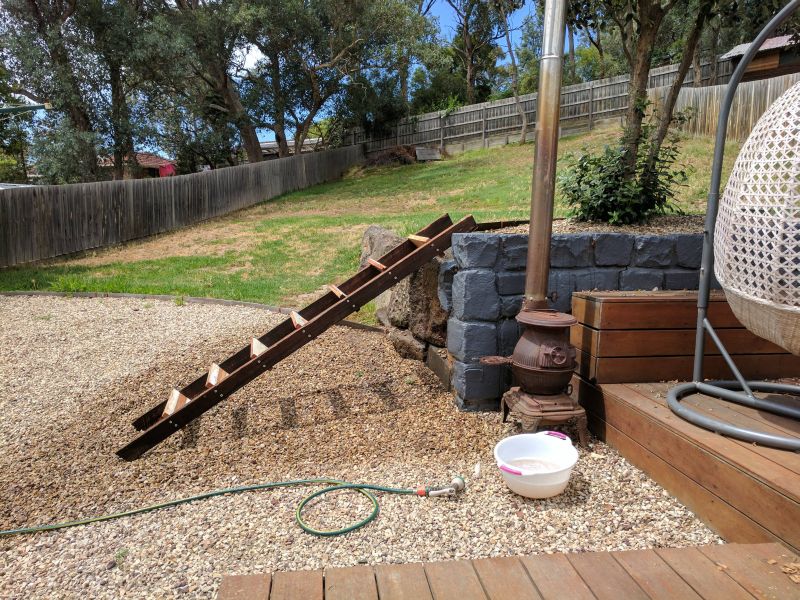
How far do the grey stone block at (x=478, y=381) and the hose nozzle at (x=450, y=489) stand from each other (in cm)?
93

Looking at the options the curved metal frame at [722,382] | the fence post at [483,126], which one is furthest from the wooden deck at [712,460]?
the fence post at [483,126]

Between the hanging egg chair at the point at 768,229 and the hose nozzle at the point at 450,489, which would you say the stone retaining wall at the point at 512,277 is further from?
the hanging egg chair at the point at 768,229

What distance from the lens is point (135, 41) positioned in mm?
14922

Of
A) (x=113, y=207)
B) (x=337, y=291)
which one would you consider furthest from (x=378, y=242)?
(x=113, y=207)

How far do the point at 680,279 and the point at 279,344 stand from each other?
2.57m

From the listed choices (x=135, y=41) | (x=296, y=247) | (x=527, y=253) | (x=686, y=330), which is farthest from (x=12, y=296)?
(x=135, y=41)

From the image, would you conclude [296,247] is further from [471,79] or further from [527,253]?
[471,79]

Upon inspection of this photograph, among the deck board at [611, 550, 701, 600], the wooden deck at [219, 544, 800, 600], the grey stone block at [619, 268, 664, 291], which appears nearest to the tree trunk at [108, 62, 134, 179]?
the grey stone block at [619, 268, 664, 291]

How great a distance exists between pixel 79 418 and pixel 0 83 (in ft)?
65.7

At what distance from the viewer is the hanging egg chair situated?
6.38ft

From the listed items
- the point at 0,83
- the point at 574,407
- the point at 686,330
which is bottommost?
the point at 574,407

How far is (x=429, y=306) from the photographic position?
4.38 metres

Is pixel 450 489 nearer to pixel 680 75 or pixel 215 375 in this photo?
pixel 215 375

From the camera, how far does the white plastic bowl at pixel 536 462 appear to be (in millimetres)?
2451
